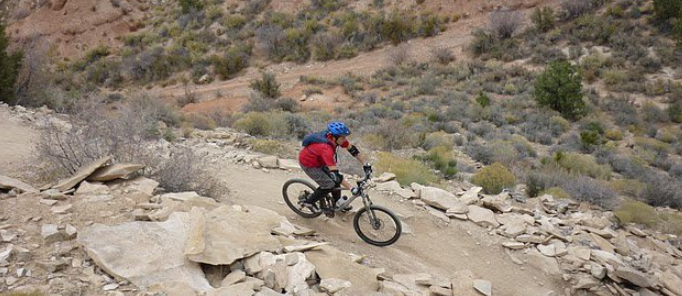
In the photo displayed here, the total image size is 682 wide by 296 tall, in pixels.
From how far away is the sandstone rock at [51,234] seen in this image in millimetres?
4371

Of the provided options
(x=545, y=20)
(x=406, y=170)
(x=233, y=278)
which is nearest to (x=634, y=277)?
(x=406, y=170)

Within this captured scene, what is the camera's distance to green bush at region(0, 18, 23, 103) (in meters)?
14.2

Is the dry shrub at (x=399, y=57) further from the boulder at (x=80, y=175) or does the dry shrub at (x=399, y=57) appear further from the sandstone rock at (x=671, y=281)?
the boulder at (x=80, y=175)

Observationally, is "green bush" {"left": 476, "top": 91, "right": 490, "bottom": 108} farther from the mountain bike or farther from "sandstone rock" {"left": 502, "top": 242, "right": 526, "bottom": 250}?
the mountain bike

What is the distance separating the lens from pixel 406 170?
31.7 ft

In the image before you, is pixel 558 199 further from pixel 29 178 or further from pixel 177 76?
pixel 177 76

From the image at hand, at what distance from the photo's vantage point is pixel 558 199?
29.5 feet

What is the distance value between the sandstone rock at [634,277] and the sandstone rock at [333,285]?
4523 mm

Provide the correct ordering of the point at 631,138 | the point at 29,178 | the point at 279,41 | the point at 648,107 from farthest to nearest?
the point at 279,41 → the point at 648,107 → the point at 631,138 → the point at 29,178

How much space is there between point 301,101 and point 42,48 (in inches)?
427

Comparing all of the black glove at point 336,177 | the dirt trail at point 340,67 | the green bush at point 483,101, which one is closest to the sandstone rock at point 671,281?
the black glove at point 336,177

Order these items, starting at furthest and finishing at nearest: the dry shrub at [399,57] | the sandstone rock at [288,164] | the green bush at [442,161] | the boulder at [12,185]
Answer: the dry shrub at [399,57] < the green bush at [442,161] < the sandstone rock at [288,164] < the boulder at [12,185]

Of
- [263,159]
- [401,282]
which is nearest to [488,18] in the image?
[263,159]

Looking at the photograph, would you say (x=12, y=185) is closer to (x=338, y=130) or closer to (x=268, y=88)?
(x=338, y=130)
